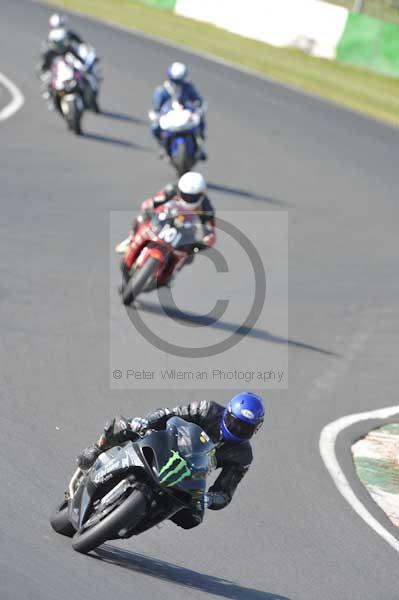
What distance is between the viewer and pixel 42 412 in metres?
10.2

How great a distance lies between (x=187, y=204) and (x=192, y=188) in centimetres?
25

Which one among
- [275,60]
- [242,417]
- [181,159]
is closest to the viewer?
[242,417]

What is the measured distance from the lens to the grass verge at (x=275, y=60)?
91.9 ft

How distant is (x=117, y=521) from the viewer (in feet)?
23.5

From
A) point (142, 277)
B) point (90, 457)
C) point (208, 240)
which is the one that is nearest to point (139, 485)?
point (90, 457)

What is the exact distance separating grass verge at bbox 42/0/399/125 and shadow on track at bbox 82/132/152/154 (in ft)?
23.5

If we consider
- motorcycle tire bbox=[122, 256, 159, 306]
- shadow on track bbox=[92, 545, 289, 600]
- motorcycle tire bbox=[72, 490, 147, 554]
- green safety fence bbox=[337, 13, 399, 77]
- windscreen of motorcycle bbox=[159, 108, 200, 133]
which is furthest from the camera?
green safety fence bbox=[337, 13, 399, 77]

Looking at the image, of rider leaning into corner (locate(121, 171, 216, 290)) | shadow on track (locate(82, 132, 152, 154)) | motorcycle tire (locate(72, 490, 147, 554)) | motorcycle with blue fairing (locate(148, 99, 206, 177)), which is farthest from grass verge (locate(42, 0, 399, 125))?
motorcycle tire (locate(72, 490, 147, 554))

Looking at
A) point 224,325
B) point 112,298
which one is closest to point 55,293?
point 112,298

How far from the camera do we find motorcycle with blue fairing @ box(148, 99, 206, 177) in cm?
1919

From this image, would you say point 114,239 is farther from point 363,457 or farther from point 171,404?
point 363,457

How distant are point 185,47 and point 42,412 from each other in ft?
72.1

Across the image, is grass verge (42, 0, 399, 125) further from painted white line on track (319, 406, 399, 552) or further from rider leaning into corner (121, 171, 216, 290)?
painted white line on track (319, 406, 399, 552)

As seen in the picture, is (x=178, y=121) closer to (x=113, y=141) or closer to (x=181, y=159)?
(x=181, y=159)
